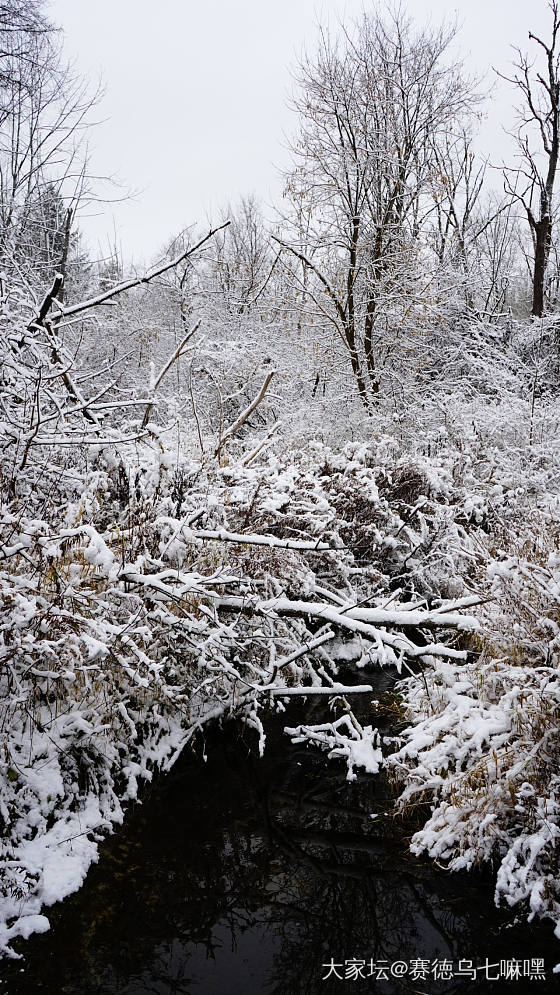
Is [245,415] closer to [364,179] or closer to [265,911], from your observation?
[265,911]

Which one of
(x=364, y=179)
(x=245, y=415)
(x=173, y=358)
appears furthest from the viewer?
(x=364, y=179)

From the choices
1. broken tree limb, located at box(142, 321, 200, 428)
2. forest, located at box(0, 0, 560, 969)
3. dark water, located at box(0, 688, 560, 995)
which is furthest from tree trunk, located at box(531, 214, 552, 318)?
dark water, located at box(0, 688, 560, 995)

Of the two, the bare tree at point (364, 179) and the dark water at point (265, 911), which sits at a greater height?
the bare tree at point (364, 179)

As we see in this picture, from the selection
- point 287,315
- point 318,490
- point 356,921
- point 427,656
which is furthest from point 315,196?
point 356,921

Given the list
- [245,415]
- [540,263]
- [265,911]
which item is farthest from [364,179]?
[265,911]

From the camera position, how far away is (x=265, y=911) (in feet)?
13.2

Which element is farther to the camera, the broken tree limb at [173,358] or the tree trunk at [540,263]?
the tree trunk at [540,263]

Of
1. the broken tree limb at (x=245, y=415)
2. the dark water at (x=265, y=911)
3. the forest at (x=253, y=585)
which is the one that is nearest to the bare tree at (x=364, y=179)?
the forest at (x=253, y=585)

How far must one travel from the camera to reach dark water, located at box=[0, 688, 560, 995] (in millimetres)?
3469

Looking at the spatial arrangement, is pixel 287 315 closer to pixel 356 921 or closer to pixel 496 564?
pixel 496 564

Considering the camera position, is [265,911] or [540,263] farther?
[540,263]

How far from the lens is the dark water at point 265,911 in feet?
11.4

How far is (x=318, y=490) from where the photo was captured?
7.68 meters

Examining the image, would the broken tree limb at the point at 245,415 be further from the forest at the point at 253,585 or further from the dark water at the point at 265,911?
the dark water at the point at 265,911
